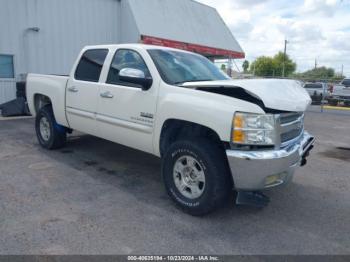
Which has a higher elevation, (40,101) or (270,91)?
(270,91)

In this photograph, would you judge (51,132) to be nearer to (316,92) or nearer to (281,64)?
(316,92)

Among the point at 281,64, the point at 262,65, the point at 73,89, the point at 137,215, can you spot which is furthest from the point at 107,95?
the point at 262,65

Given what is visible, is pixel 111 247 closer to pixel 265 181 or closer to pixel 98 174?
pixel 265 181

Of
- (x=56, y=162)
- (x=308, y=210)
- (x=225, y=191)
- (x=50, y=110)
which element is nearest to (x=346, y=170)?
(x=308, y=210)

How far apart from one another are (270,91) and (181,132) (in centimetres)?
119

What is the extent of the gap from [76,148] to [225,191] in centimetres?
388

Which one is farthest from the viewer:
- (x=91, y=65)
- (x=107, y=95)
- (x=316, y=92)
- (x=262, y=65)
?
(x=262, y=65)

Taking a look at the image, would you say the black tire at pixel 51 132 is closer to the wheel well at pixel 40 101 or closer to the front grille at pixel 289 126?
the wheel well at pixel 40 101

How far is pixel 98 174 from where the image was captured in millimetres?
4988

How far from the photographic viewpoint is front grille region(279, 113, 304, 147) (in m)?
3.49

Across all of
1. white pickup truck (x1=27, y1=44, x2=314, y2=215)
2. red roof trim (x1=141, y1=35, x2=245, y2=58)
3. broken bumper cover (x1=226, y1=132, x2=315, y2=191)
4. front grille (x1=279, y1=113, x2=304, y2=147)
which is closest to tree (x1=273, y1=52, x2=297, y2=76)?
red roof trim (x1=141, y1=35, x2=245, y2=58)

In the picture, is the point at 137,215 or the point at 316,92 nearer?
the point at 137,215

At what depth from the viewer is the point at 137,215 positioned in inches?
144

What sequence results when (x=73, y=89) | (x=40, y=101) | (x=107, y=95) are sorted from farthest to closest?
1. (x=40, y=101)
2. (x=73, y=89)
3. (x=107, y=95)
